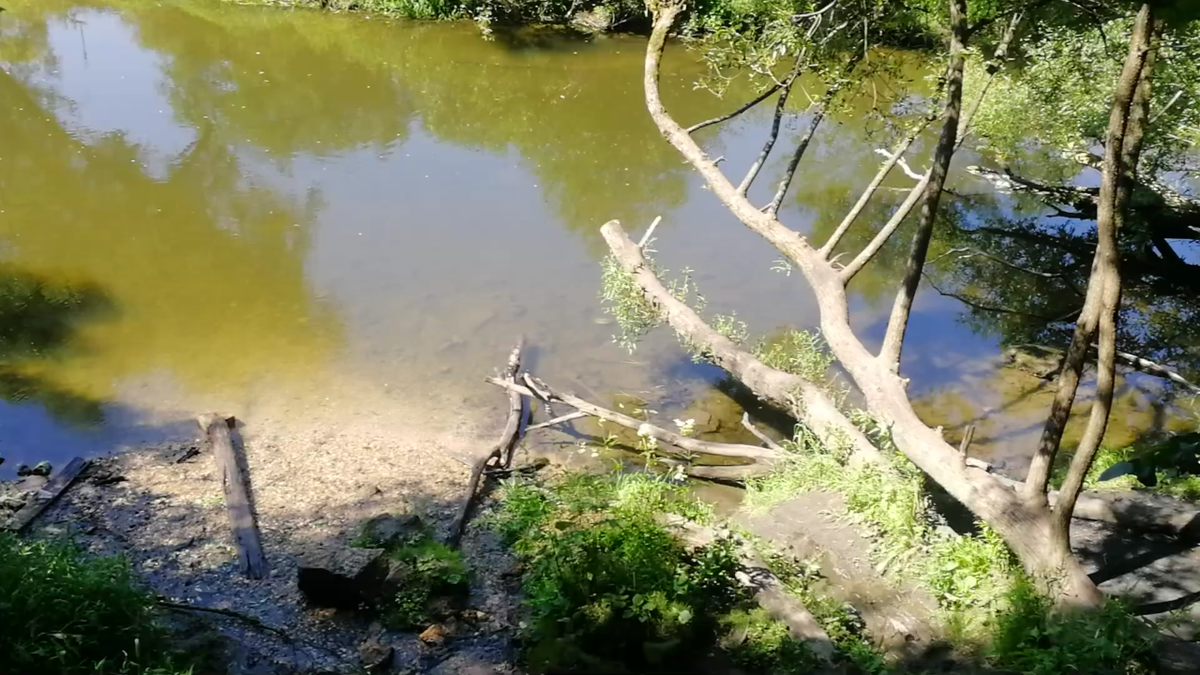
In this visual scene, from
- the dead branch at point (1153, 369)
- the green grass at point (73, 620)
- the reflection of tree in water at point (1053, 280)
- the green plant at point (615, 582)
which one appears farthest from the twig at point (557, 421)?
the reflection of tree in water at point (1053, 280)

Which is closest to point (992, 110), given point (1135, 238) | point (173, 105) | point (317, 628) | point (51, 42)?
point (1135, 238)

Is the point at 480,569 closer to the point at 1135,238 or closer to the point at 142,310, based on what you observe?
the point at 142,310

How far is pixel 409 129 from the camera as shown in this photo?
13758 millimetres

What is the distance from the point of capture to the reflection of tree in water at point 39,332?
7371 mm

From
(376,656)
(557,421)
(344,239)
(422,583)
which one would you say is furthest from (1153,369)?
(344,239)

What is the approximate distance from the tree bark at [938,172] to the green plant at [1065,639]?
2250mm

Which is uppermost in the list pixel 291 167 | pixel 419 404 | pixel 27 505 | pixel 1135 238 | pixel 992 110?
pixel 992 110

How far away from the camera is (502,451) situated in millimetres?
6895

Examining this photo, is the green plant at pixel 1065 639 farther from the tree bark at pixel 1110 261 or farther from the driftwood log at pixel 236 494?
the driftwood log at pixel 236 494

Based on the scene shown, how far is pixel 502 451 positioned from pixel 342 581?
6.87ft

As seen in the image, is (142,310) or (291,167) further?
(291,167)

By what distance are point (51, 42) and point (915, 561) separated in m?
17.8

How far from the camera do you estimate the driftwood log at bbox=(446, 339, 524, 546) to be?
6.05 meters

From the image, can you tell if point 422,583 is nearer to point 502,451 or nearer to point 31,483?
point 502,451
